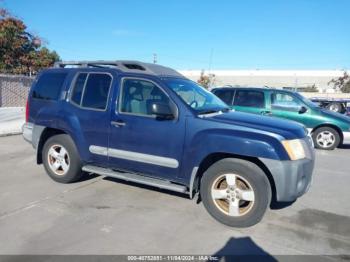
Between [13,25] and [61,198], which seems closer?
[61,198]

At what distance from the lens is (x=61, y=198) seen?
16.3 feet

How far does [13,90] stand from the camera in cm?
1927

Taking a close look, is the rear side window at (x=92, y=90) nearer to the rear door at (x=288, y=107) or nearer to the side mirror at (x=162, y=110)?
the side mirror at (x=162, y=110)

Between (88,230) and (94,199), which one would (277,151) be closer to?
(88,230)

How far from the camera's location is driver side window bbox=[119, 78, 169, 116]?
473 cm

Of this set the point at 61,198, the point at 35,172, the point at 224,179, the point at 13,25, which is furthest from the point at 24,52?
the point at 224,179

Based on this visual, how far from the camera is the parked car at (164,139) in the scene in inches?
158

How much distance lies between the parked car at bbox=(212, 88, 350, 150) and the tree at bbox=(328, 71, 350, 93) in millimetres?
45887

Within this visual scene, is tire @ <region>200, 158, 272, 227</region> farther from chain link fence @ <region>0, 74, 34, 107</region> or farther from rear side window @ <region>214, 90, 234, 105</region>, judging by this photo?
chain link fence @ <region>0, 74, 34, 107</region>

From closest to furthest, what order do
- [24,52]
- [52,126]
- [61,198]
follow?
[61,198], [52,126], [24,52]

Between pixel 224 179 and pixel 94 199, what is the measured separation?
6.62 ft

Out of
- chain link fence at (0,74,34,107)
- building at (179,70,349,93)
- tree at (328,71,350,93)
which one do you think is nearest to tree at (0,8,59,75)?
chain link fence at (0,74,34,107)

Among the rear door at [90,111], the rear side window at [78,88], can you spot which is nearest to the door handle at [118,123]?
the rear door at [90,111]

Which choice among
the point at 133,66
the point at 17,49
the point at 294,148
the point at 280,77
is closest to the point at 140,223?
the point at 294,148
